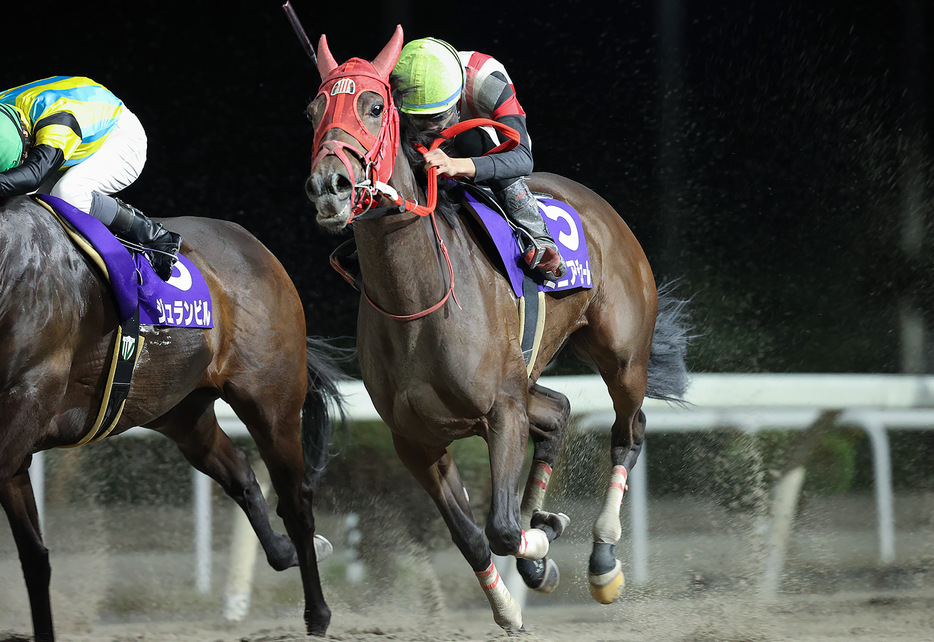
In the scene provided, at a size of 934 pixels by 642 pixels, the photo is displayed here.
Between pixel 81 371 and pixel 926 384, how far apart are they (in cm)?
329

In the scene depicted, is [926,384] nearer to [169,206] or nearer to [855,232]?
[855,232]

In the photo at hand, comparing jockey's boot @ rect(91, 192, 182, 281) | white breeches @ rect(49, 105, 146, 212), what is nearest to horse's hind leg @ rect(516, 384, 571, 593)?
jockey's boot @ rect(91, 192, 182, 281)

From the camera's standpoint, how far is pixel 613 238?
3721mm

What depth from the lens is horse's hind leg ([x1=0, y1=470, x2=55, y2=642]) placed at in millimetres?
3430

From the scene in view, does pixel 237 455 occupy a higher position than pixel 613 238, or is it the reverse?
pixel 613 238


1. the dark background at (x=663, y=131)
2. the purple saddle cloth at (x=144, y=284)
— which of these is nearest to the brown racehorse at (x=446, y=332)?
the purple saddle cloth at (x=144, y=284)

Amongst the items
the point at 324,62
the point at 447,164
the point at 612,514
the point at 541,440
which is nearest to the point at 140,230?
the point at 324,62

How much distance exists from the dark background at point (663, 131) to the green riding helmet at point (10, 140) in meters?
2.52

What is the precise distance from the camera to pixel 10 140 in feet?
9.67

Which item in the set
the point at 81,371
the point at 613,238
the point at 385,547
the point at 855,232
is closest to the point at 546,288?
the point at 613,238

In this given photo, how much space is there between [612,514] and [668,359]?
2.54ft

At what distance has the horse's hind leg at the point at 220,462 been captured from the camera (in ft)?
12.6

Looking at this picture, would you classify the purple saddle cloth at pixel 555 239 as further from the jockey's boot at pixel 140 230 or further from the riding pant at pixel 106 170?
Answer: the riding pant at pixel 106 170

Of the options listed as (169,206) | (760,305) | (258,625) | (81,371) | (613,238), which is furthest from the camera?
(760,305)
